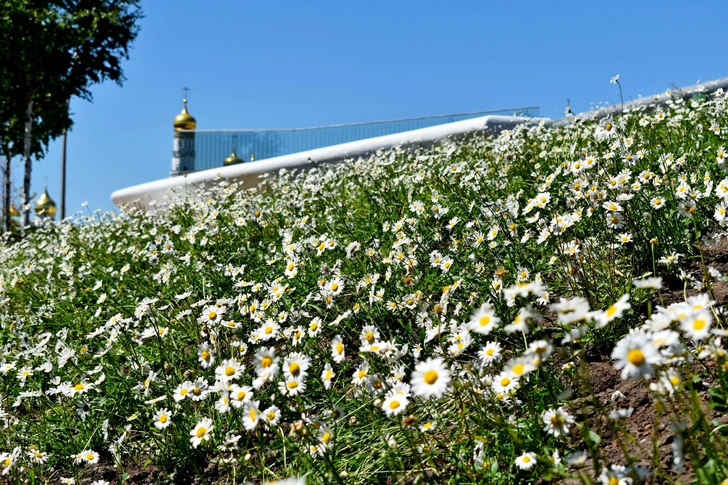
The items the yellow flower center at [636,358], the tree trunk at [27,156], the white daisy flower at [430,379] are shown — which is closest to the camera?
the yellow flower center at [636,358]

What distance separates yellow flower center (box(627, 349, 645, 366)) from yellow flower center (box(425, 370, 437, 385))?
1.84 ft

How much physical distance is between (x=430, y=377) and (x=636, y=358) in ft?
1.94

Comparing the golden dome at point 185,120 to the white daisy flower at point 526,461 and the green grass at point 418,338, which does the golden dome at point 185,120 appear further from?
the white daisy flower at point 526,461

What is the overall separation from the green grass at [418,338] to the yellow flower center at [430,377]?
0.04 feet

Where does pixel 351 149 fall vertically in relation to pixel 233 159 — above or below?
above

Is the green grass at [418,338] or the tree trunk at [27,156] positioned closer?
the green grass at [418,338]

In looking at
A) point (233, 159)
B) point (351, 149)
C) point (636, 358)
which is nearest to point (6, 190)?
point (233, 159)

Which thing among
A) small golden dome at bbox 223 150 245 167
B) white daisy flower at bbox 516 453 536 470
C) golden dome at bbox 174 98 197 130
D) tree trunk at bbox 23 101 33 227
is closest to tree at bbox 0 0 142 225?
tree trunk at bbox 23 101 33 227

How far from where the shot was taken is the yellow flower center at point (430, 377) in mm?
1877

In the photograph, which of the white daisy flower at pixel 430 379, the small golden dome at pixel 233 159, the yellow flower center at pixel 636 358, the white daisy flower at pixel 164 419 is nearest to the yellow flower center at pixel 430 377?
the white daisy flower at pixel 430 379

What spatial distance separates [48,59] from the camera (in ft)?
74.9

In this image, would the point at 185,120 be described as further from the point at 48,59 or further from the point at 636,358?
the point at 636,358

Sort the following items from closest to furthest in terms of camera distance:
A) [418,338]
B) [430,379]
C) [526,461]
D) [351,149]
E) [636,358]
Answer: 1. [636,358]
2. [430,379]
3. [526,461]
4. [418,338]
5. [351,149]

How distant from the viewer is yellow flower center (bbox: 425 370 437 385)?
1.88m
